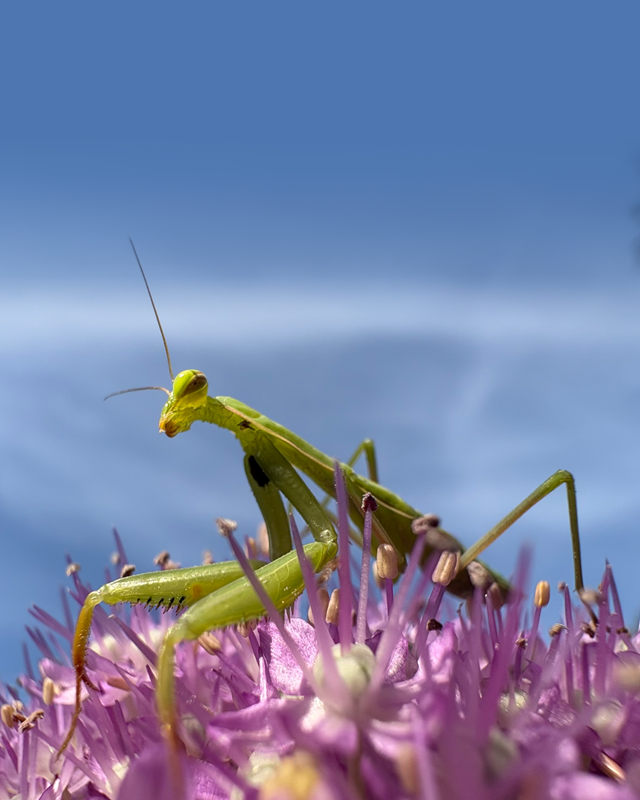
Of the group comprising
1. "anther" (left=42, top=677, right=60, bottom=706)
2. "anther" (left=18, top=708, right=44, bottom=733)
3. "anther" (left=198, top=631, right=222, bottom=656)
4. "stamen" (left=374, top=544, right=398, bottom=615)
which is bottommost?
"anther" (left=18, top=708, right=44, bottom=733)

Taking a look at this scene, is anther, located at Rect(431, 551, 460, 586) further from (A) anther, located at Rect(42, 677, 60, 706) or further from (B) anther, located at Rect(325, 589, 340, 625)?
(A) anther, located at Rect(42, 677, 60, 706)

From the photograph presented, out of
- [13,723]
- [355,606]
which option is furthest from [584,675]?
[13,723]

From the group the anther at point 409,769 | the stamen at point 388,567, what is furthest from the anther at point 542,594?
the anther at point 409,769

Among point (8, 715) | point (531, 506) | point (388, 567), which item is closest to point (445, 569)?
point (388, 567)

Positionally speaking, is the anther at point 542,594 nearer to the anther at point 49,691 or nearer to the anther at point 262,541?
the anther at point 262,541

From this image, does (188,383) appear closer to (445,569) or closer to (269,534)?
(269,534)

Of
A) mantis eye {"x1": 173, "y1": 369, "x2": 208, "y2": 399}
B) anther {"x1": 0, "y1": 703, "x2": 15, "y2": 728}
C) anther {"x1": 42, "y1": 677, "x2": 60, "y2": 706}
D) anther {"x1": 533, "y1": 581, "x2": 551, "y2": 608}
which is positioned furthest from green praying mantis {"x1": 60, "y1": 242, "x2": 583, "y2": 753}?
anther {"x1": 533, "y1": 581, "x2": 551, "y2": 608}

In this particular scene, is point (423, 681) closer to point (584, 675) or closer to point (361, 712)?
point (361, 712)
